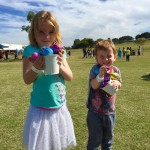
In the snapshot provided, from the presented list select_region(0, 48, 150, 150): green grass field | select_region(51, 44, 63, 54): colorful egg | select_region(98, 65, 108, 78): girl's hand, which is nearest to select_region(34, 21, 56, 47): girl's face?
select_region(51, 44, 63, 54): colorful egg

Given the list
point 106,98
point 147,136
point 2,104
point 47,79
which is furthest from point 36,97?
point 2,104

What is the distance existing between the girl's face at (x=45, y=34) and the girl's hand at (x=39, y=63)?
42 centimetres

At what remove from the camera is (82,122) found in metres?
6.20

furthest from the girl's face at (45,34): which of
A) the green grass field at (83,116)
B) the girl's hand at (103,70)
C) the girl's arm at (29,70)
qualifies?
the green grass field at (83,116)

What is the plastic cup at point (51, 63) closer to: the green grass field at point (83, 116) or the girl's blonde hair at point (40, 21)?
the girl's blonde hair at point (40, 21)

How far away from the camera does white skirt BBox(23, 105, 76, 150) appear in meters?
3.07

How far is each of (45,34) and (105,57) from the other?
2.91 feet

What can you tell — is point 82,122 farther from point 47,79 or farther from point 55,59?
point 55,59

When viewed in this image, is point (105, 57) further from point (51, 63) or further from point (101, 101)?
point (51, 63)

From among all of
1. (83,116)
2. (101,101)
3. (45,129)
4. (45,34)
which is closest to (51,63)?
(45,34)

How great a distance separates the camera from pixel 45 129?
10.2 feet

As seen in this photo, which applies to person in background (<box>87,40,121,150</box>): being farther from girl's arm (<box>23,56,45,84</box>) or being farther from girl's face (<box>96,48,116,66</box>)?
girl's arm (<box>23,56,45,84</box>)

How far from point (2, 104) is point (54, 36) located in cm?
550

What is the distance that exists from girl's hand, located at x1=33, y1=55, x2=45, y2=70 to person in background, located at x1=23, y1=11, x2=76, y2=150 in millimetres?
243
